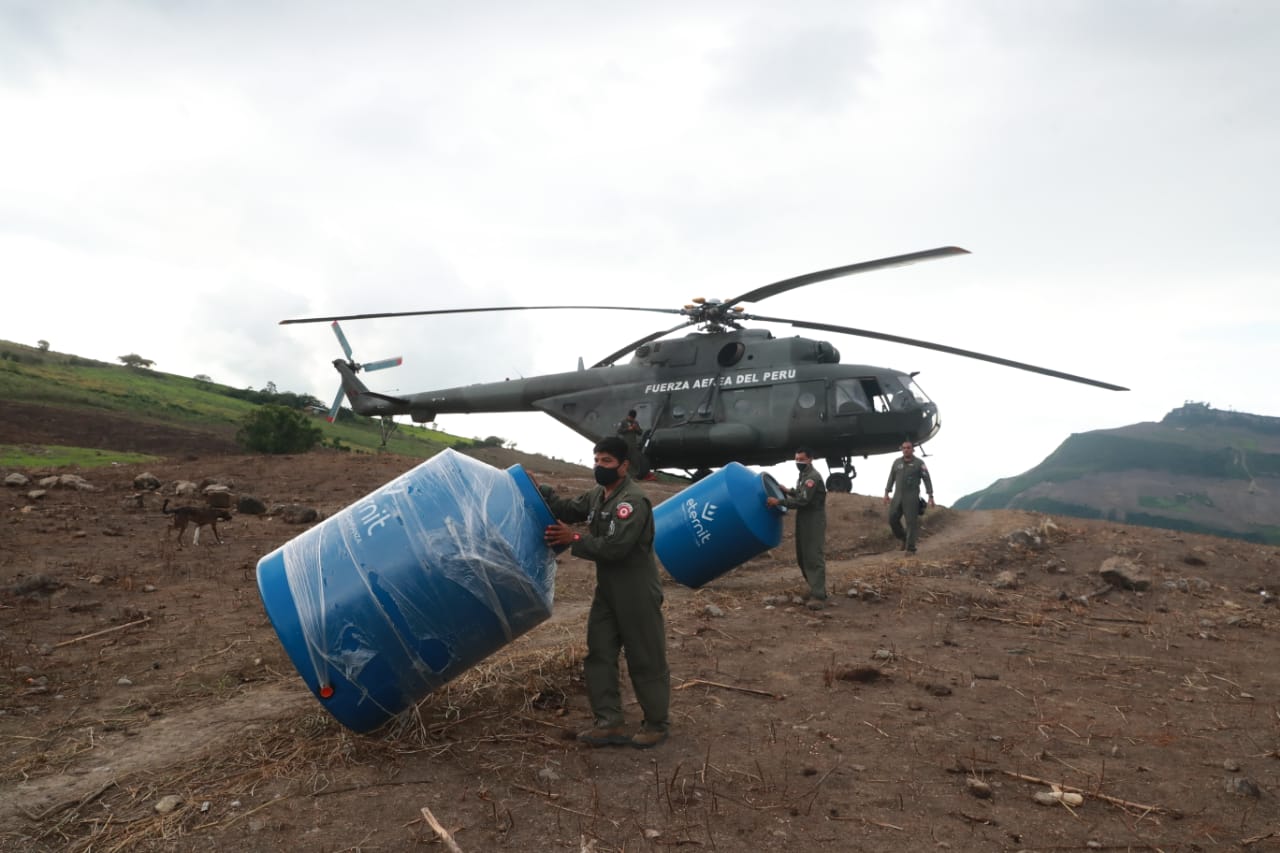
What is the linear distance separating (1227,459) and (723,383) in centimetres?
1627

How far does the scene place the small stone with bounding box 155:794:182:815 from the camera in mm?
3120

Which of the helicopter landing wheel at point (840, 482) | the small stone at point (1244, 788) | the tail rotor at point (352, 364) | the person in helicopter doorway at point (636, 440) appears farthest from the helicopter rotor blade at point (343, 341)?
the small stone at point (1244, 788)

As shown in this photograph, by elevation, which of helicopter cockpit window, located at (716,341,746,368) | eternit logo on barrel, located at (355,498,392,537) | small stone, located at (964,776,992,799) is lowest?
small stone, located at (964,776,992,799)

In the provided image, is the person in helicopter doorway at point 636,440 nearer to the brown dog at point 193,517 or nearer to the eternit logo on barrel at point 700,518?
the eternit logo on barrel at point 700,518

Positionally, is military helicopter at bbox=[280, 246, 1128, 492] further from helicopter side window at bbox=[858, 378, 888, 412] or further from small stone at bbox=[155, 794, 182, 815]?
small stone at bbox=[155, 794, 182, 815]

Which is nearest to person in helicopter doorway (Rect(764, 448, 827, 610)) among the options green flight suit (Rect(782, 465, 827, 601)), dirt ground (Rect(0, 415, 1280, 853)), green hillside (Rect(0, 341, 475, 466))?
green flight suit (Rect(782, 465, 827, 601))

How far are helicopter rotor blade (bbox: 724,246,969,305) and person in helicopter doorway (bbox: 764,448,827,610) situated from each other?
292 centimetres

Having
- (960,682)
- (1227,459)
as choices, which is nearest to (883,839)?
(960,682)

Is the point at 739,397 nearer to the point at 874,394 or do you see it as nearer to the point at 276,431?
the point at 874,394

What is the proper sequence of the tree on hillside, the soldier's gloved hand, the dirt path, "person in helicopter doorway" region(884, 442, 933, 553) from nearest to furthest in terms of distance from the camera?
the dirt path → the soldier's gloved hand → "person in helicopter doorway" region(884, 442, 933, 553) → the tree on hillside

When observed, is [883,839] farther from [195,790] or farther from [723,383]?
[723,383]

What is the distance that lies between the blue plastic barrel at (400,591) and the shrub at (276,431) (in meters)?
18.3

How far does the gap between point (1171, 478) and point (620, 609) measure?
21419 millimetres

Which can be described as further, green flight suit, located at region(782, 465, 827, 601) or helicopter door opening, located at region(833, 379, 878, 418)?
helicopter door opening, located at region(833, 379, 878, 418)
